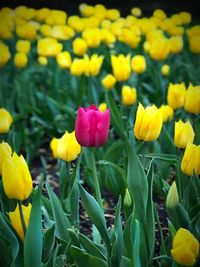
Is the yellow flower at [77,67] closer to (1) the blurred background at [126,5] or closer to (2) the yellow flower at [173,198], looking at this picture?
(2) the yellow flower at [173,198]

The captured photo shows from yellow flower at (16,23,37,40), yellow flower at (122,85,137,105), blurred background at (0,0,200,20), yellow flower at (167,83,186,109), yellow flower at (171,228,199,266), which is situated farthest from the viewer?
blurred background at (0,0,200,20)

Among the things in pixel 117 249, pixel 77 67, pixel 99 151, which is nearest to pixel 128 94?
pixel 99 151

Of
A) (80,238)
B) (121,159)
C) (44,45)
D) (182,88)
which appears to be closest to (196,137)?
(182,88)

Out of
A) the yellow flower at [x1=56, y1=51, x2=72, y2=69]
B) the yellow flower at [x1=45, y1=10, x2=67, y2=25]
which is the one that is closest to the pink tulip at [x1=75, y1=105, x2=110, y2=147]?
the yellow flower at [x1=56, y1=51, x2=72, y2=69]

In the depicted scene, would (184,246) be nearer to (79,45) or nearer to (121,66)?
(121,66)

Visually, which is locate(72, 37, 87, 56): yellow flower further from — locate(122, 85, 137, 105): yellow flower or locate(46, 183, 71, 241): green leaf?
locate(46, 183, 71, 241): green leaf

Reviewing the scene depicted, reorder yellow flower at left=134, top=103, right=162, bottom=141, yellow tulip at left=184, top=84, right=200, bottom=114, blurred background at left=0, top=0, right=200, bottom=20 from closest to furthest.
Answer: yellow flower at left=134, top=103, right=162, bottom=141 → yellow tulip at left=184, top=84, right=200, bottom=114 → blurred background at left=0, top=0, right=200, bottom=20

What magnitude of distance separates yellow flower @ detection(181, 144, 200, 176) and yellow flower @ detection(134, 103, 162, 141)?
141 mm

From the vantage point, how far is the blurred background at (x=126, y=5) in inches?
187

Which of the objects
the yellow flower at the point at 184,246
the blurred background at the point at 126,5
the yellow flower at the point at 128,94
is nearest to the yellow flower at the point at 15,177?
the yellow flower at the point at 184,246

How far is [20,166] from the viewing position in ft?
4.75

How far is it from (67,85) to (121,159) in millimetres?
1110

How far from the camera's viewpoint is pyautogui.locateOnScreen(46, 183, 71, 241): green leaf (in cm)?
173

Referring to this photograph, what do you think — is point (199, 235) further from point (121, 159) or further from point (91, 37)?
point (91, 37)
